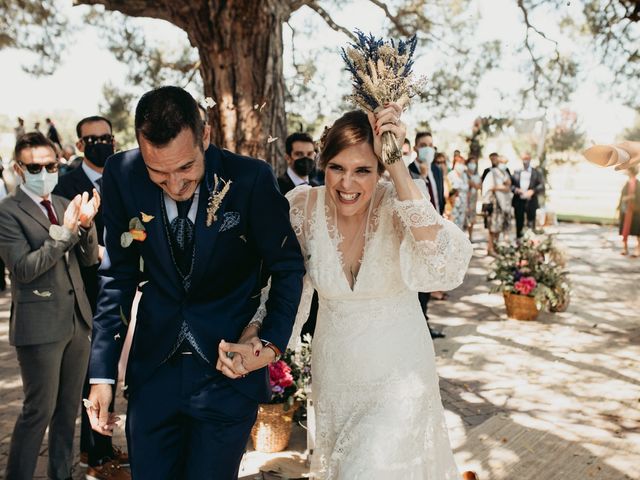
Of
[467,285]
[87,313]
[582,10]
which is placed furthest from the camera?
[467,285]

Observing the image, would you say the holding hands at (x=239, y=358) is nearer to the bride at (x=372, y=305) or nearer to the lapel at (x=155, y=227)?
the lapel at (x=155, y=227)

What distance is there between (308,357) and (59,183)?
2.25 m

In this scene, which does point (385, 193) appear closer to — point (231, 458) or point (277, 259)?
point (277, 259)

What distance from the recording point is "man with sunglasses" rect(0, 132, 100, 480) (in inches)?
140

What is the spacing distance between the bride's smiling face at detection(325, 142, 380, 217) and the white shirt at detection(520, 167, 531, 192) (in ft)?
40.7

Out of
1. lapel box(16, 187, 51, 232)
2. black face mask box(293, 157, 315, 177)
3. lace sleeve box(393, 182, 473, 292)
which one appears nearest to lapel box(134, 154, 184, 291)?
lace sleeve box(393, 182, 473, 292)

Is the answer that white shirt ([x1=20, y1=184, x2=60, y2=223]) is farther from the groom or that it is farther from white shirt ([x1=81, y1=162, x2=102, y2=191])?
the groom

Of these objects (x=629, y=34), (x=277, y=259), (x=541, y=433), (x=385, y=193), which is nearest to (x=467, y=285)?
(x=629, y=34)

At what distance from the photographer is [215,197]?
2420 mm

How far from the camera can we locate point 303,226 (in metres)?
3.29

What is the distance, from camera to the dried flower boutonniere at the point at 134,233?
2.42m

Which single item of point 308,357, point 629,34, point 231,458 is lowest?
point 308,357

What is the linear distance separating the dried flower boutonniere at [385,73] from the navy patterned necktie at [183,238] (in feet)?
3.06

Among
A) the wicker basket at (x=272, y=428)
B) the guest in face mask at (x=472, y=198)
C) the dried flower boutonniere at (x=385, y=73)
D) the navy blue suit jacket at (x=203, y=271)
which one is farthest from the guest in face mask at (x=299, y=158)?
the guest in face mask at (x=472, y=198)
